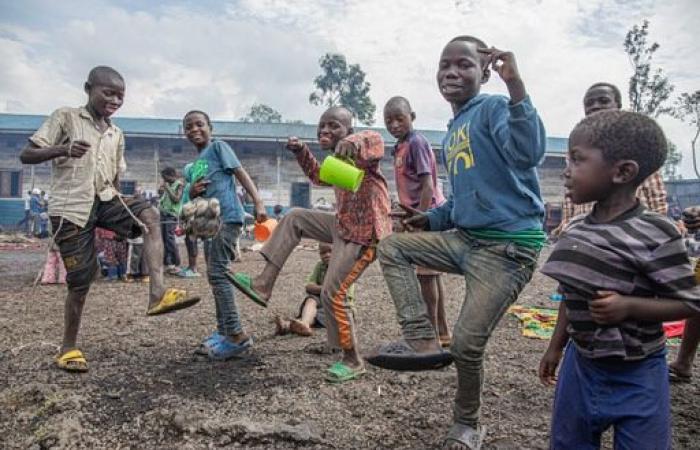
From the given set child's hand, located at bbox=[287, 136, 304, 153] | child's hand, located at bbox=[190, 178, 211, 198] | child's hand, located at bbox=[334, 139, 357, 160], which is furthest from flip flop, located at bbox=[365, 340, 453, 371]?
child's hand, located at bbox=[190, 178, 211, 198]

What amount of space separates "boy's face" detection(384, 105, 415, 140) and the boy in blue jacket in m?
1.71

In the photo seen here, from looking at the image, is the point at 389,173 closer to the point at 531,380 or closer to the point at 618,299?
the point at 531,380

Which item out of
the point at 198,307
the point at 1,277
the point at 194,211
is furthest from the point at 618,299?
the point at 1,277

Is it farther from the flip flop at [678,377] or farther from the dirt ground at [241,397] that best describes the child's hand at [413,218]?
the flip flop at [678,377]

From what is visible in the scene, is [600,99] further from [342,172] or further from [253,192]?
[253,192]

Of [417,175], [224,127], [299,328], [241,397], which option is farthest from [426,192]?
[224,127]

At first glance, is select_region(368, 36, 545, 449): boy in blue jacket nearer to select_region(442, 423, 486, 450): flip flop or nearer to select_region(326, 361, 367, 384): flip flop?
select_region(442, 423, 486, 450): flip flop

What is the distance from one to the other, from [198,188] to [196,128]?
62 cm

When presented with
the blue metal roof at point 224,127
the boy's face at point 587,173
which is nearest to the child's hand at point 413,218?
the boy's face at point 587,173

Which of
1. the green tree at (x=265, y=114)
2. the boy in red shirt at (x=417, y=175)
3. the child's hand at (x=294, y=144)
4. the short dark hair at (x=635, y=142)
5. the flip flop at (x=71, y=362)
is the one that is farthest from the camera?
the green tree at (x=265, y=114)

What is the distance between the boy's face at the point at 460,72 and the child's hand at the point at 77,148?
2.32m

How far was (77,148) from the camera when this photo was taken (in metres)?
3.33

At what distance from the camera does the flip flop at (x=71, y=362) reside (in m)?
3.53

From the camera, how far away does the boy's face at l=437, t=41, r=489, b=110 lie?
8.38 ft
